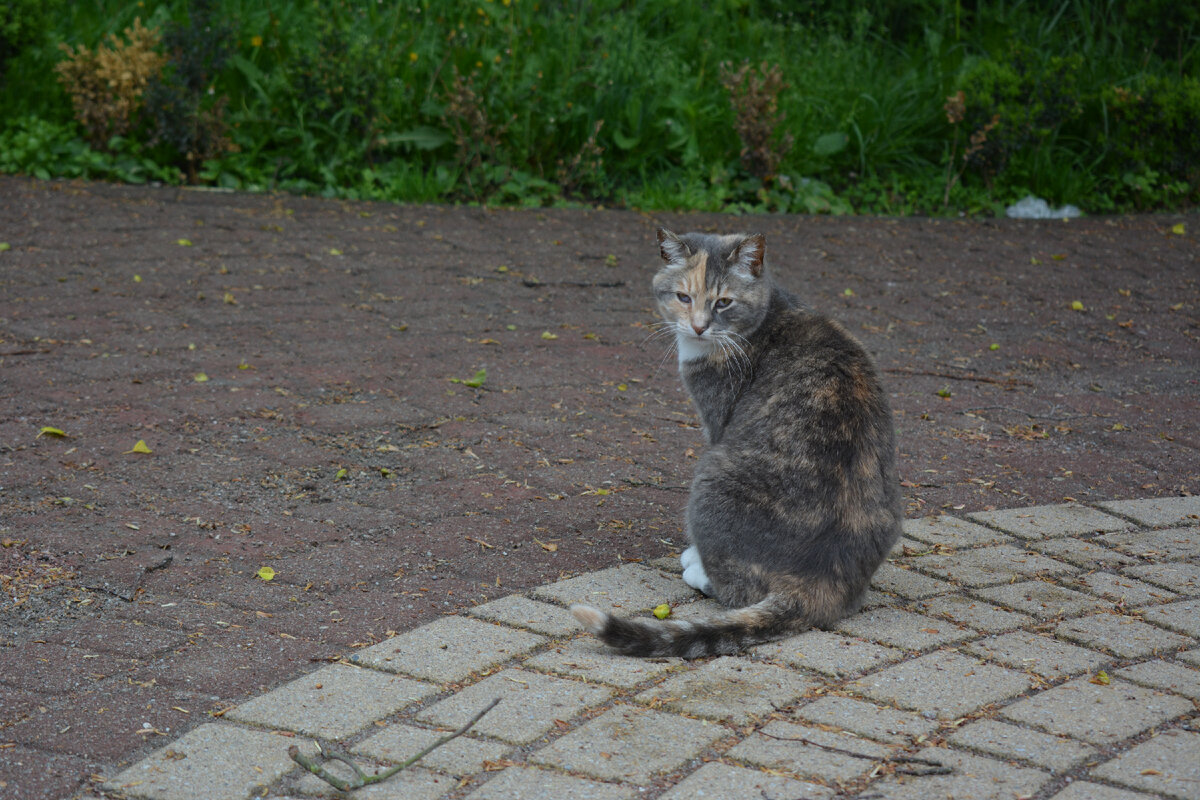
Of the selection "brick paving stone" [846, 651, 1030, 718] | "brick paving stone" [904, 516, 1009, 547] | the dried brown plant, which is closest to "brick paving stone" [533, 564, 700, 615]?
"brick paving stone" [846, 651, 1030, 718]

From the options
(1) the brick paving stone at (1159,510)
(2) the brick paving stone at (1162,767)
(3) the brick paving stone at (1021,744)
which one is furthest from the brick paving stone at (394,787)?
(1) the brick paving stone at (1159,510)

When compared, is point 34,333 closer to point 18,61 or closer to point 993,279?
point 18,61

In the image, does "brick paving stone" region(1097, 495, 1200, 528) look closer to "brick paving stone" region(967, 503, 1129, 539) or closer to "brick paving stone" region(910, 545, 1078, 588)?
"brick paving stone" region(967, 503, 1129, 539)

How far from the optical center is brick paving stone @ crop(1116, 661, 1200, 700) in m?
2.60

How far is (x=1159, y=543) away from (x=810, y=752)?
1.83m

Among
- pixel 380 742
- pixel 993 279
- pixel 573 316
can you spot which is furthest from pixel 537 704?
pixel 993 279

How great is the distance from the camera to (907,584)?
3.20 metres

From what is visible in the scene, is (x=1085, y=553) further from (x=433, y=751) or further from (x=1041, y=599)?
(x=433, y=751)

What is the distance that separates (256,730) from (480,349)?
3.12 metres

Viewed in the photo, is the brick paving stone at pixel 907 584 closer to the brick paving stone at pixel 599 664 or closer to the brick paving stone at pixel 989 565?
the brick paving stone at pixel 989 565

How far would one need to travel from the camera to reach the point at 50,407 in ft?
14.0

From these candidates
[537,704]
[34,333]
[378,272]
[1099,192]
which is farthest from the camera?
[1099,192]

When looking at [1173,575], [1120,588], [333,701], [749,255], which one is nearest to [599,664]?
[333,701]

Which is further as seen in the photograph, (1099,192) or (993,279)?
(1099,192)
